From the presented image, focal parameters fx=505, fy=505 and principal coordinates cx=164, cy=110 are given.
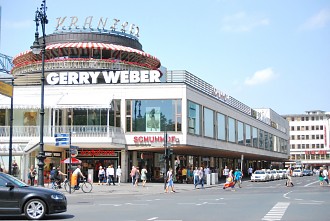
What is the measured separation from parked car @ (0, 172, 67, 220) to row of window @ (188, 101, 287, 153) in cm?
3229

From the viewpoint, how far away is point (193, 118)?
4819 centimetres

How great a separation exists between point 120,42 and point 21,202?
42.2 meters

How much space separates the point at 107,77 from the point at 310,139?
127m

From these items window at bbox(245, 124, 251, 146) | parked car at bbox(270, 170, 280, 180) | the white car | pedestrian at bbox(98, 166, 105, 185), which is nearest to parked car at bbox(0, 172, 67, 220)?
pedestrian at bbox(98, 166, 105, 185)

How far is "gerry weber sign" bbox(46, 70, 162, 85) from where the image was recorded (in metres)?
46.2

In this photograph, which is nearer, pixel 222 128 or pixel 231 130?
pixel 222 128

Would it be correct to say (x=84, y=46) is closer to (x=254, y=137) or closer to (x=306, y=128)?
(x=254, y=137)

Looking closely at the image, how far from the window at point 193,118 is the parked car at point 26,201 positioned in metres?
32.4

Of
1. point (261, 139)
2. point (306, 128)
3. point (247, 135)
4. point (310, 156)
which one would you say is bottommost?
point (310, 156)

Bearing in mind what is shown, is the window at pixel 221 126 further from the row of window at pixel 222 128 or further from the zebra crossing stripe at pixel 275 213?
the zebra crossing stripe at pixel 275 213

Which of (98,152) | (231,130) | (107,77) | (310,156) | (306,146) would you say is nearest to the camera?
(98,152)

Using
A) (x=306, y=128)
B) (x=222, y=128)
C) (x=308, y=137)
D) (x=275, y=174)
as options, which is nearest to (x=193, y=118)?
(x=222, y=128)

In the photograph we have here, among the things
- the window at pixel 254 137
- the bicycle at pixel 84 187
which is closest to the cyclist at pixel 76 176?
the bicycle at pixel 84 187

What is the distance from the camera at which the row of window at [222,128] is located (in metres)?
48.7
